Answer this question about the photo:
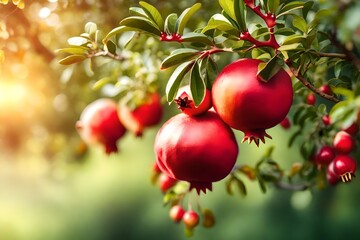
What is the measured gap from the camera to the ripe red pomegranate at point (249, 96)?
0.68 meters

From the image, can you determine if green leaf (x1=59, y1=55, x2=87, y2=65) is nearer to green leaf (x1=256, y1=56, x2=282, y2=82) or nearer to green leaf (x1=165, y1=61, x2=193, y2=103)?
green leaf (x1=165, y1=61, x2=193, y2=103)

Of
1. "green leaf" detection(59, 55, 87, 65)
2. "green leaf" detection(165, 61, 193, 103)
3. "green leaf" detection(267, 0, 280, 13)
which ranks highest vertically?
"green leaf" detection(59, 55, 87, 65)

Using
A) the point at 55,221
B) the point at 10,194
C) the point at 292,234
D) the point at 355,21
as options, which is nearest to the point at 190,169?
the point at 355,21

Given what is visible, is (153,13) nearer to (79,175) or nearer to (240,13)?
(240,13)

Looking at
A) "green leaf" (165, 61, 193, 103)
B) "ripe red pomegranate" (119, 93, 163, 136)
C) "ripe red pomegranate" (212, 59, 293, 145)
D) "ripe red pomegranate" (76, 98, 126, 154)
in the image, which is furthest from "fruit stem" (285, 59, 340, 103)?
"ripe red pomegranate" (76, 98, 126, 154)

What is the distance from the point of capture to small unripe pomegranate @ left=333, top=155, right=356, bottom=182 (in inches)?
37.9

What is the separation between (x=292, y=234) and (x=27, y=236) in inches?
81.0

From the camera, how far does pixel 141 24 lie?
2.33 feet

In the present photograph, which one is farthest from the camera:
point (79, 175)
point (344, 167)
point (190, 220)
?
point (79, 175)

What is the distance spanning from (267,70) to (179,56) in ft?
0.39

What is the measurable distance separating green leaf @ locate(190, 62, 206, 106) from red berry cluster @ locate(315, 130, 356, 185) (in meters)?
0.35

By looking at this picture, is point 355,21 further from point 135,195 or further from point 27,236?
point 27,236

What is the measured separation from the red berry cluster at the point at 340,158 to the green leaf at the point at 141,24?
45 centimetres

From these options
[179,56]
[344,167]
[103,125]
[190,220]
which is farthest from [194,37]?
[103,125]
